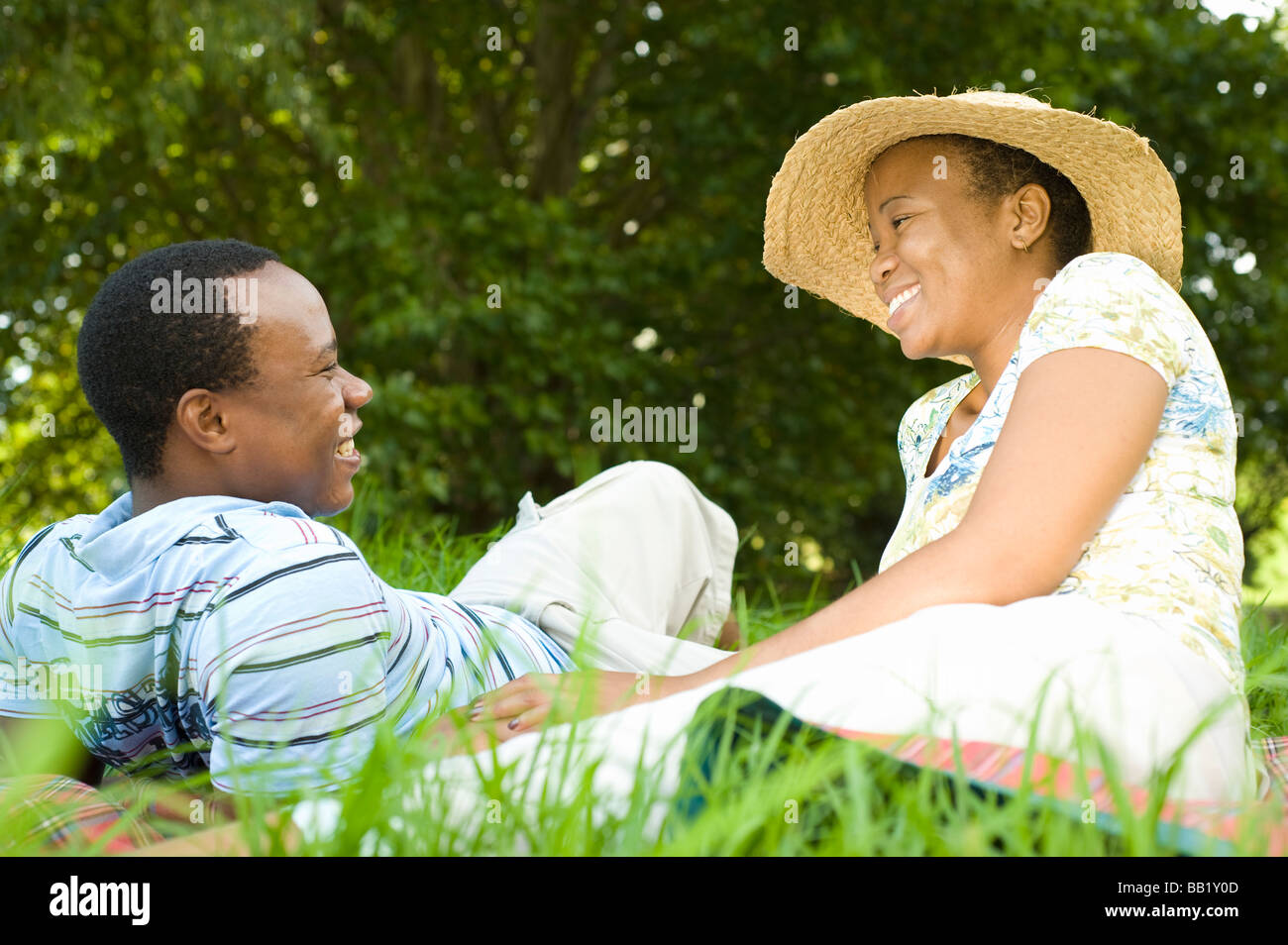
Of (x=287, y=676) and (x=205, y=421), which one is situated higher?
(x=205, y=421)

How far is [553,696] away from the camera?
5.08 feet

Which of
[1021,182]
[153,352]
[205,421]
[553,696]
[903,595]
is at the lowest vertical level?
[553,696]

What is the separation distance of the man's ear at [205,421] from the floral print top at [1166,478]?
4.15 ft

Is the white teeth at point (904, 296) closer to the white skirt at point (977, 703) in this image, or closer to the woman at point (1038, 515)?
the woman at point (1038, 515)

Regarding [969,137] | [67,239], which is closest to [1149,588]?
[969,137]

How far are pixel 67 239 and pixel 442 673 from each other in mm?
6040

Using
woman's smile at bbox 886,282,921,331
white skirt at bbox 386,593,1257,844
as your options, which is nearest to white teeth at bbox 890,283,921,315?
woman's smile at bbox 886,282,921,331

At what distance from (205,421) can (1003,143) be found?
149cm

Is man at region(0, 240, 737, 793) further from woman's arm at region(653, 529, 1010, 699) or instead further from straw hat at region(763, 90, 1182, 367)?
straw hat at region(763, 90, 1182, 367)

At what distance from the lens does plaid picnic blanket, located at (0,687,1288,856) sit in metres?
1.16

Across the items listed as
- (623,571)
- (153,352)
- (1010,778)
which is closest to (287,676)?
(153,352)

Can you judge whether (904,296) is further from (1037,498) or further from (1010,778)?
(1010,778)

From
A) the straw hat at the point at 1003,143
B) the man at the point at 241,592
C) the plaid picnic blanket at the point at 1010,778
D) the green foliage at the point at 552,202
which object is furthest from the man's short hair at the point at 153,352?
the green foliage at the point at 552,202
